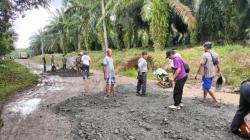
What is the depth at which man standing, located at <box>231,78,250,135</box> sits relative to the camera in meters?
8.06

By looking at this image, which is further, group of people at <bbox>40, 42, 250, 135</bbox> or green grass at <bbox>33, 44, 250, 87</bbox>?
green grass at <bbox>33, 44, 250, 87</bbox>

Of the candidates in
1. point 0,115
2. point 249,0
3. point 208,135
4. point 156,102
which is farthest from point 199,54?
point 208,135

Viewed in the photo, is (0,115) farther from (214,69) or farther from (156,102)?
(214,69)

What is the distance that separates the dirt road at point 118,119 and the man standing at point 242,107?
0.83ft

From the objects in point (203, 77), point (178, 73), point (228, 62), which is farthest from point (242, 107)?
point (228, 62)

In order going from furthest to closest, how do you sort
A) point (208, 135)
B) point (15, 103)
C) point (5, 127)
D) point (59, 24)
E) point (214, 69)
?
point (59, 24) → point (15, 103) → point (214, 69) → point (5, 127) → point (208, 135)

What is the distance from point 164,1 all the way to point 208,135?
20.7 m

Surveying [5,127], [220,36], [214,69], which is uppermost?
[220,36]

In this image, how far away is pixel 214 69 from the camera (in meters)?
11.6

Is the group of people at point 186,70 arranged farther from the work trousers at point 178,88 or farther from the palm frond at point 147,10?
the palm frond at point 147,10

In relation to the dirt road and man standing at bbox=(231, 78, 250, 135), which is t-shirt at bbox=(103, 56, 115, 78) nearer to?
the dirt road

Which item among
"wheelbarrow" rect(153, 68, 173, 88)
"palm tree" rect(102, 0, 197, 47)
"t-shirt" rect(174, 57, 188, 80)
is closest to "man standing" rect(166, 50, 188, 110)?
"t-shirt" rect(174, 57, 188, 80)

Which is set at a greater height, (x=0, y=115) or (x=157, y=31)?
(x=157, y=31)

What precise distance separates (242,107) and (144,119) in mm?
2720
